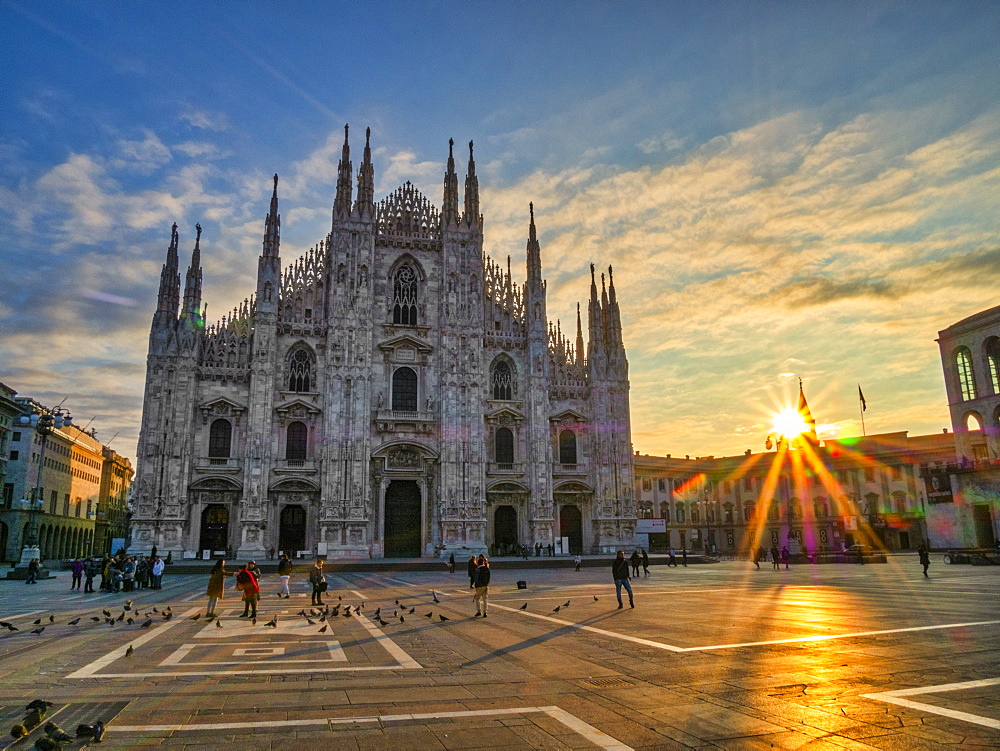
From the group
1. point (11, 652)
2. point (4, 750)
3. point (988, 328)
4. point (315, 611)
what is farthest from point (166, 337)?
point (988, 328)

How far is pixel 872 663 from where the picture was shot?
9977 millimetres

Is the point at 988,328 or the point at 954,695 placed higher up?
the point at 988,328

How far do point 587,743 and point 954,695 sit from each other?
15.1 ft

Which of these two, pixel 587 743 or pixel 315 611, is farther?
pixel 315 611

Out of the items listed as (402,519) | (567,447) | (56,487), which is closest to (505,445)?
(567,447)

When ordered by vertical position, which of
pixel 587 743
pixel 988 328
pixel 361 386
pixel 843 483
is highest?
pixel 988 328

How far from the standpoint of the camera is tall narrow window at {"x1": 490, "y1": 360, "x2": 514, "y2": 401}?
50344 millimetres

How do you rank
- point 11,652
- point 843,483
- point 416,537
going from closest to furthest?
point 11,652
point 416,537
point 843,483

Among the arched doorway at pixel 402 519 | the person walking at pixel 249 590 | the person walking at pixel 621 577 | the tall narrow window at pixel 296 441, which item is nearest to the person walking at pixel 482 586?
the person walking at pixel 621 577

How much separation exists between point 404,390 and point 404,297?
659 cm

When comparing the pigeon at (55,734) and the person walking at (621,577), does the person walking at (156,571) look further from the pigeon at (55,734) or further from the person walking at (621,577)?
the pigeon at (55,734)

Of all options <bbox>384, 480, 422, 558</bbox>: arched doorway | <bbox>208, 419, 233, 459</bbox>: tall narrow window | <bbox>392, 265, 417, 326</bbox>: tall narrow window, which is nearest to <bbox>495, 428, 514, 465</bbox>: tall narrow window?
<bbox>384, 480, 422, 558</bbox>: arched doorway

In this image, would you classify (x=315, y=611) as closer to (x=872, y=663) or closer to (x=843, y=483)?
(x=872, y=663)

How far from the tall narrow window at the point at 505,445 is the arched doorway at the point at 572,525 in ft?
17.3
